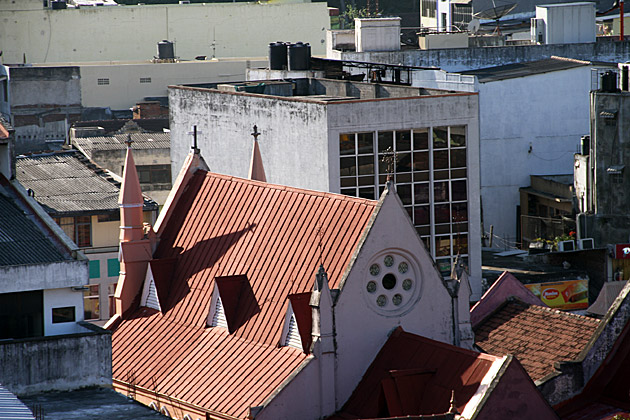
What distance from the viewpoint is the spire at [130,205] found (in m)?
57.3

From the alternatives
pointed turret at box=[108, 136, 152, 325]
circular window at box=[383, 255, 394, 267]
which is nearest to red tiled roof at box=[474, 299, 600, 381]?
circular window at box=[383, 255, 394, 267]

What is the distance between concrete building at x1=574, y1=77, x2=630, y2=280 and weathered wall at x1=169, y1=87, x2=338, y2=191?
656 inches

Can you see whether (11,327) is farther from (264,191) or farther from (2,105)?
(2,105)

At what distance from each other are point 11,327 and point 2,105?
50564 millimetres

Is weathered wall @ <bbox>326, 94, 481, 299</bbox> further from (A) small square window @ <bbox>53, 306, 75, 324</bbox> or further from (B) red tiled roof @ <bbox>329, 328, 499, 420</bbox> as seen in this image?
(B) red tiled roof @ <bbox>329, 328, 499, 420</bbox>

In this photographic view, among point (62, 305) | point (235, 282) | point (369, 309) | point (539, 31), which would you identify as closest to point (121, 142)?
point (539, 31)

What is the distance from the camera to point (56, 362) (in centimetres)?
4888

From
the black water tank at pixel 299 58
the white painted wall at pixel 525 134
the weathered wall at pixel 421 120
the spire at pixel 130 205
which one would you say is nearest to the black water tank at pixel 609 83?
the weathered wall at pixel 421 120

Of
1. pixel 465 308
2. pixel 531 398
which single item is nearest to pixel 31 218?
pixel 465 308

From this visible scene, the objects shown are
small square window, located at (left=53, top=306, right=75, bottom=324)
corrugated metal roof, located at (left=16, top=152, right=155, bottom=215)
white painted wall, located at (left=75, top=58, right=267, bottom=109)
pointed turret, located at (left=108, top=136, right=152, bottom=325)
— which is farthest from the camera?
white painted wall, located at (left=75, top=58, right=267, bottom=109)

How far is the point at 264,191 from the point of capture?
5316 cm

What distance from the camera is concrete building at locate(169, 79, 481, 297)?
71.6 meters

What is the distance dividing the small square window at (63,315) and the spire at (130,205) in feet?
18.6

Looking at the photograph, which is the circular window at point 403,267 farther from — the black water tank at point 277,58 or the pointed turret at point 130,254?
the black water tank at point 277,58
